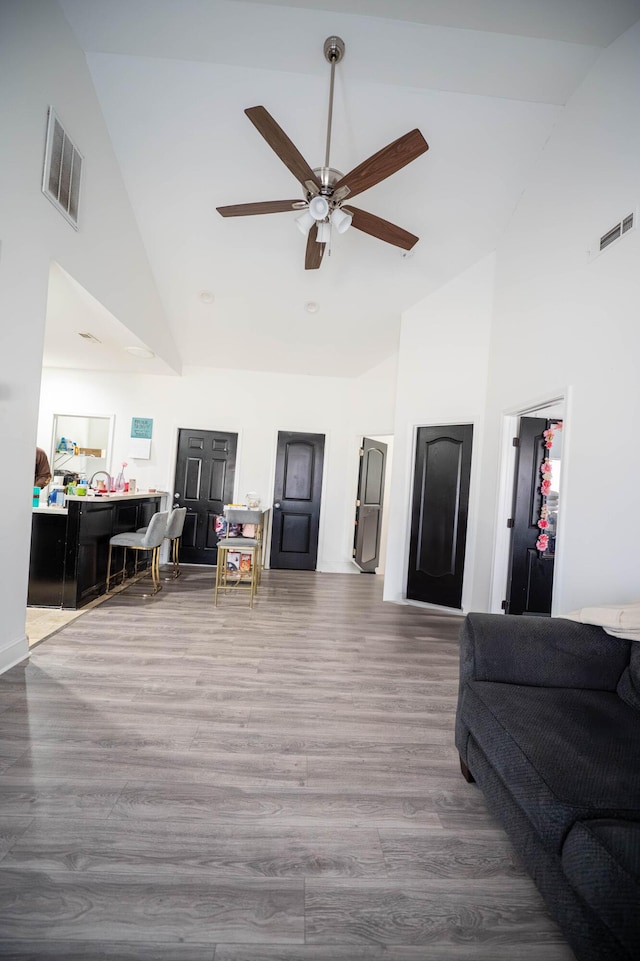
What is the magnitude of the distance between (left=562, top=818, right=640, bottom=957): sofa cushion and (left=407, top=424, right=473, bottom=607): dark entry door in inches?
154

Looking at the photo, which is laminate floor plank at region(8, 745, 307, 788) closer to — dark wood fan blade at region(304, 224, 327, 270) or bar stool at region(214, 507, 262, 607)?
bar stool at region(214, 507, 262, 607)

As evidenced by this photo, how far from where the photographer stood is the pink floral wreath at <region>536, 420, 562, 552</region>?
14.1ft

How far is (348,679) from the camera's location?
10.3 feet

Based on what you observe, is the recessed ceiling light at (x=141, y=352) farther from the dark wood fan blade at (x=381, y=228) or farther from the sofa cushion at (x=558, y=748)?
the sofa cushion at (x=558, y=748)

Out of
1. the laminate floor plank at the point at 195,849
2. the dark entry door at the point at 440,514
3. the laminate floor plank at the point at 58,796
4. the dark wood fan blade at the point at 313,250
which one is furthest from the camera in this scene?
the dark entry door at the point at 440,514

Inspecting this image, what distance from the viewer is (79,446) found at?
8398 mm

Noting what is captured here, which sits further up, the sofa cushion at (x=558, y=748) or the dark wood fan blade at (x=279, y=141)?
the dark wood fan blade at (x=279, y=141)

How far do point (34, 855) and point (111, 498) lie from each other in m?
3.62

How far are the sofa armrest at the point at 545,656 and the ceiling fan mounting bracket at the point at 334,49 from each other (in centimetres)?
359

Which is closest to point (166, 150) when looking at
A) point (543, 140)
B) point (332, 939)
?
point (543, 140)

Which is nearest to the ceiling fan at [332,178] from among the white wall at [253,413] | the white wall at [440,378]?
the white wall at [440,378]

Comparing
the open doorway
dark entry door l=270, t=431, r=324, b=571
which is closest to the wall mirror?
dark entry door l=270, t=431, r=324, b=571

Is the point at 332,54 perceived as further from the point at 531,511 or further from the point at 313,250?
the point at 531,511

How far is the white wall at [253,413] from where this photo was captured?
7066mm
